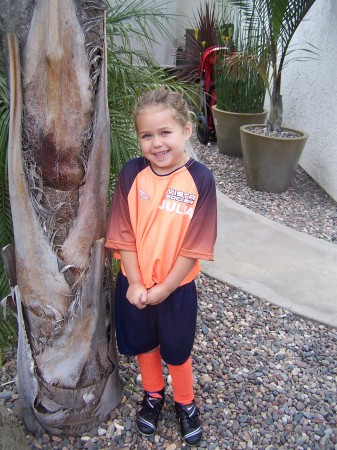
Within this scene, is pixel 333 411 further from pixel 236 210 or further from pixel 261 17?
pixel 261 17

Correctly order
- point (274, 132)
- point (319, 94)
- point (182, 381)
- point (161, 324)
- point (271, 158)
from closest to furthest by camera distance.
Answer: point (161, 324) < point (182, 381) < point (271, 158) < point (274, 132) < point (319, 94)

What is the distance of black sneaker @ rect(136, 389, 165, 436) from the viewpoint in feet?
6.79

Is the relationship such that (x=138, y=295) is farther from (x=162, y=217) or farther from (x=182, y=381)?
(x=182, y=381)

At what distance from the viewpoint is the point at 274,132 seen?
514 centimetres

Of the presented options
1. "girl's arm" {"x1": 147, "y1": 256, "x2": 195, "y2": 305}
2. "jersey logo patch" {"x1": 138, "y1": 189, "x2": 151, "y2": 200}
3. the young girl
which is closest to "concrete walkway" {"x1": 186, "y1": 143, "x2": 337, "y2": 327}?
Result: the young girl

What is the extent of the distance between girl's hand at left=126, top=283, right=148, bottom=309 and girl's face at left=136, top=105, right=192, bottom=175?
0.45 metres

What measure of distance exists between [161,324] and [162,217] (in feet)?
1.42

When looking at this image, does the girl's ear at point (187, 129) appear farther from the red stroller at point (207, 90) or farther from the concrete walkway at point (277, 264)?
the red stroller at point (207, 90)

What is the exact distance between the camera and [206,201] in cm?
173

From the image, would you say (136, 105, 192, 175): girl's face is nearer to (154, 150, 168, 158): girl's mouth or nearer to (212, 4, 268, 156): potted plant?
(154, 150, 168, 158): girl's mouth

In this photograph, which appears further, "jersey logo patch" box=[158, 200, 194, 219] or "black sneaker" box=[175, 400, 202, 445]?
"black sneaker" box=[175, 400, 202, 445]

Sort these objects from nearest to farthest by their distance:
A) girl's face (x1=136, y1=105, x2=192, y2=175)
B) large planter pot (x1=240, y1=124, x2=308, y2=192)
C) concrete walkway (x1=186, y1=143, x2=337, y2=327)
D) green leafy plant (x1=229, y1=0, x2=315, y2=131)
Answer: girl's face (x1=136, y1=105, x2=192, y2=175), concrete walkway (x1=186, y1=143, x2=337, y2=327), green leafy plant (x1=229, y1=0, x2=315, y2=131), large planter pot (x1=240, y1=124, x2=308, y2=192)

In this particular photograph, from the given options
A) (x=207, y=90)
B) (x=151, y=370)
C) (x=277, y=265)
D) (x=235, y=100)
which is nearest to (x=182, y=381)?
(x=151, y=370)

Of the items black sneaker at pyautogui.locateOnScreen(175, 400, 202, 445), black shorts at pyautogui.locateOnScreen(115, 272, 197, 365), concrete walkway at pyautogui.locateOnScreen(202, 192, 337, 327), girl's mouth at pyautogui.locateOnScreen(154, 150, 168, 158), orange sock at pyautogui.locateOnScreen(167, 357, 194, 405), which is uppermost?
girl's mouth at pyautogui.locateOnScreen(154, 150, 168, 158)
